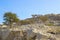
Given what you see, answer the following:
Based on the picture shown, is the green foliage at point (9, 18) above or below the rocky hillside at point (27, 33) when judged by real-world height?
above

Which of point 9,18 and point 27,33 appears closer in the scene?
point 27,33

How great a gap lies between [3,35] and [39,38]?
342 inches

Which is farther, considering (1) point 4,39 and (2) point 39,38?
(1) point 4,39

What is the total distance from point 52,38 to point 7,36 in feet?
32.2

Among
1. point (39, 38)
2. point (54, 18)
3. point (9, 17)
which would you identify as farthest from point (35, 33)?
point (54, 18)

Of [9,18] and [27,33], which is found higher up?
[9,18]

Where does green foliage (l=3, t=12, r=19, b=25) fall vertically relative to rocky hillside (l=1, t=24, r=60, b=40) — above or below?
above

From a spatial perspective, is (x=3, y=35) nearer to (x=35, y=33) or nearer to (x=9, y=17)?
(x=35, y=33)

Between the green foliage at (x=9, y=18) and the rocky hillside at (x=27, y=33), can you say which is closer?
the rocky hillside at (x=27, y=33)

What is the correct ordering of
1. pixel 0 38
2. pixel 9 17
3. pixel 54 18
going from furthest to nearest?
A: pixel 54 18
pixel 9 17
pixel 0 38

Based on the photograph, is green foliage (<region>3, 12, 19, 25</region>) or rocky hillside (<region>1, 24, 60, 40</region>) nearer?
rocky hillside (<region>1, 24, 60, 40</region>)

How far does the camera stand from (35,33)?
975 inches

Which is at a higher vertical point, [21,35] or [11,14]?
[11,14]

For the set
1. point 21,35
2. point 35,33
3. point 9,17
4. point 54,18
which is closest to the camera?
point 35,33
